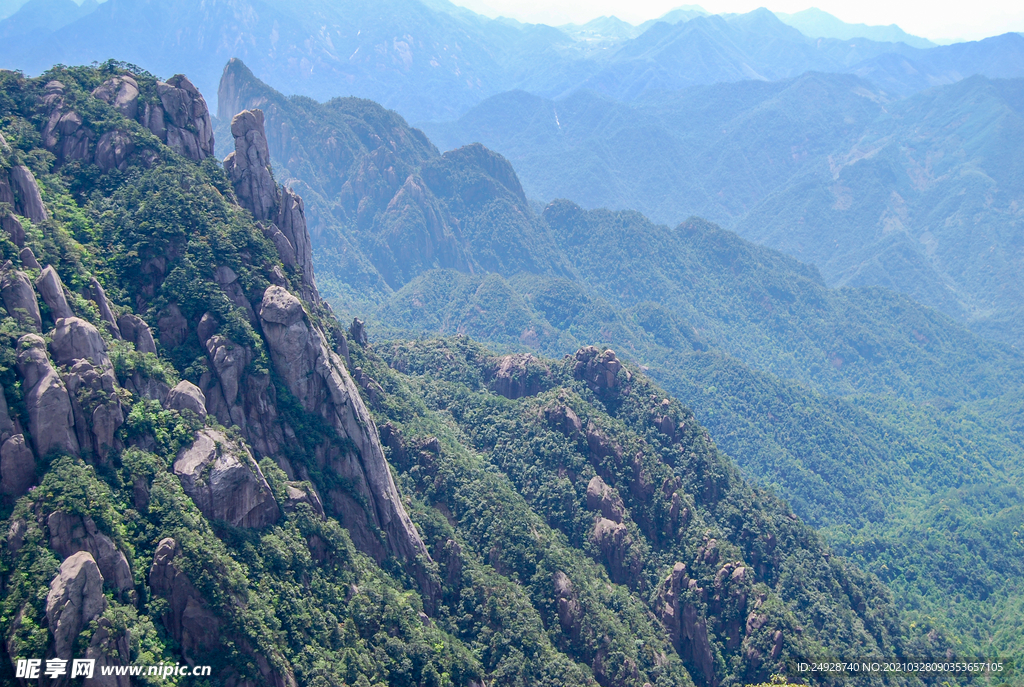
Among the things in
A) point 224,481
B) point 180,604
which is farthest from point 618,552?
point 180,604

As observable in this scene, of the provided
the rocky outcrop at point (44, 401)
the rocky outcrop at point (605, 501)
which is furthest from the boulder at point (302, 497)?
the rocky outcrop at point (605, 501)

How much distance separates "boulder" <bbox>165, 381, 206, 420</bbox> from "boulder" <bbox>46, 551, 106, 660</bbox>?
1589 centimetres

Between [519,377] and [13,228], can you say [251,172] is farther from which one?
[519,377]

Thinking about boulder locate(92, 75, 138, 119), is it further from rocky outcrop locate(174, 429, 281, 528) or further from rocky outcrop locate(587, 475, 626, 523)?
rocky outcrop locate(587, 475, 626, 523)

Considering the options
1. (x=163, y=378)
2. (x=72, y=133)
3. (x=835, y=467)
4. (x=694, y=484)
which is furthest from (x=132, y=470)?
(x=835, y=467)

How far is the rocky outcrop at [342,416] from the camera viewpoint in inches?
2980

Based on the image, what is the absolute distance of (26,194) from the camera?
66.6 metres

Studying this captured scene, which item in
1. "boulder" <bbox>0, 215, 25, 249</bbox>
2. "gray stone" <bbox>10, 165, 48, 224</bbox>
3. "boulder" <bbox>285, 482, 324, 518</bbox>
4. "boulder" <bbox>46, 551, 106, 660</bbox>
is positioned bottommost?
"boulder" <bbox>46, 551, 106, 660</bbox>

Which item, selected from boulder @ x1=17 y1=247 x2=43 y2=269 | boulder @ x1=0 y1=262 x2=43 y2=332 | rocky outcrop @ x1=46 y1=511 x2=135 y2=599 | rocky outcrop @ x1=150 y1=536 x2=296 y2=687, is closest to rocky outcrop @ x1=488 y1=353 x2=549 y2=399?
rocky outcrop @ x1=150 y1=536 x2=296 y2=687

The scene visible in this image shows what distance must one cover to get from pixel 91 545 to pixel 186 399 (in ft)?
50.1

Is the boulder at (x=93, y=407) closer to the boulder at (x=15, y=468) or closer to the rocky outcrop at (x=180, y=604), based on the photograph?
the boulder at (x=15, y=468)

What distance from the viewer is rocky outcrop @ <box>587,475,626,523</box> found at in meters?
100

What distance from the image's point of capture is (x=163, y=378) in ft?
215

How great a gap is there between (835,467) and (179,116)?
15139 cm
